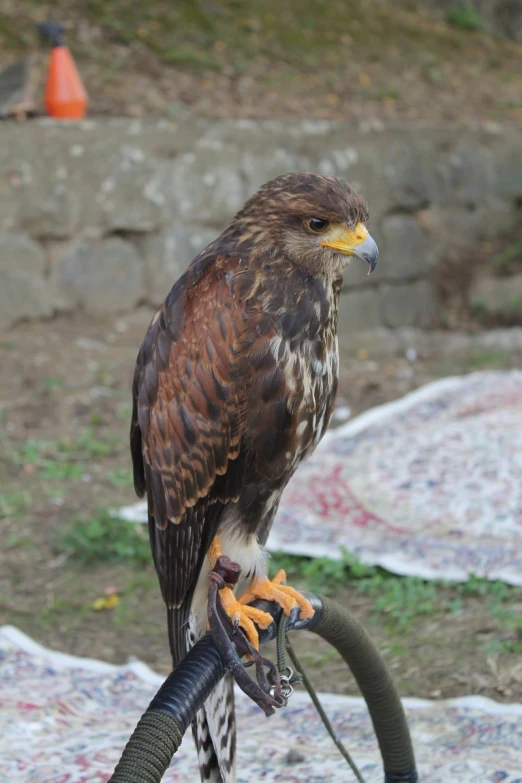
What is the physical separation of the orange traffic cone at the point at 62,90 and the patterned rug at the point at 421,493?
8.61ft

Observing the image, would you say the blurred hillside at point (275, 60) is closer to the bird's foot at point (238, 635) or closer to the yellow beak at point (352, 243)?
the yellow beak at point (352, 243)

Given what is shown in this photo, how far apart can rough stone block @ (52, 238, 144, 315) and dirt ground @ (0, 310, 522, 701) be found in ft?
0.44

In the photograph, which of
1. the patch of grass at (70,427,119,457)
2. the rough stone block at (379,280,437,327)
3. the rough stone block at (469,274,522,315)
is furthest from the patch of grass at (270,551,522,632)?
the rough stone block at (469,274,522,315)

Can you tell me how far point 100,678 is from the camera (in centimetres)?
342

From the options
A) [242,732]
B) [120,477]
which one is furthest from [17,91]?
[242,732]

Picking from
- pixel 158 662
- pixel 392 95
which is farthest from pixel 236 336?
pixel 392 95

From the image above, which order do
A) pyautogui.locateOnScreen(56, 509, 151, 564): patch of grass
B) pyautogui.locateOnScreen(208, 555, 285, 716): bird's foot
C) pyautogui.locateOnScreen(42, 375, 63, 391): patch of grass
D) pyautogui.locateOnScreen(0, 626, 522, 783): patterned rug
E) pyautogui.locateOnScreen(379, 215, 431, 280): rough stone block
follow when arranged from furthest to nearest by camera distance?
pyautogui.locateOnScreen(379, 215, 431, 280): rough stone block, pyautogui.locateOnScreen(42, 375, 63, 391): patch of grass, pyautogui.locateOnScreen(56, 509, 151, 564): patch of grass, pyautogui.locateOnScreen(0, 626, 522, 783): patterned rug, pyautogui.locateOnScreen(208, 555, 285, 716): bird's foot

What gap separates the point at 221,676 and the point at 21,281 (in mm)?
4793

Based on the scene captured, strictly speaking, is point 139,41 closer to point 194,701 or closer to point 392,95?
point 392,95

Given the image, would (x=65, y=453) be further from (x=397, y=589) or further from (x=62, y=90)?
(x=62, y=90)

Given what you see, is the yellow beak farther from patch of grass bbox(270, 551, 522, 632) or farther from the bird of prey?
patch of grass bbox(270, 551, 522, 632)

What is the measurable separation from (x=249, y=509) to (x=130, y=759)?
80 centimetres

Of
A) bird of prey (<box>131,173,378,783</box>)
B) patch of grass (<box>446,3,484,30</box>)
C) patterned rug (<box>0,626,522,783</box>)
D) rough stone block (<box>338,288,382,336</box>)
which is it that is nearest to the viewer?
bird of prey (<box>131,173,378,783</box>)

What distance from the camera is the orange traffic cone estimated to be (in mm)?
6348
